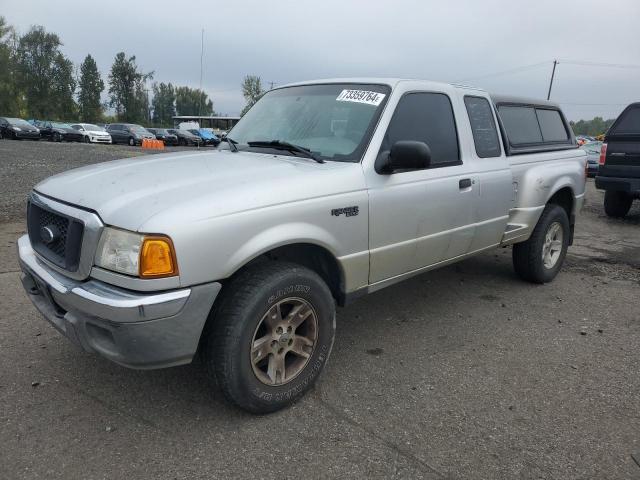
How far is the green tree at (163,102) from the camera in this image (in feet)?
353

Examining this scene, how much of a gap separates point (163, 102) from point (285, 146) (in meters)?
115

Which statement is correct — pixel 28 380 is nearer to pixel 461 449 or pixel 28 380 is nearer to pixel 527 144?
pixel 461 449

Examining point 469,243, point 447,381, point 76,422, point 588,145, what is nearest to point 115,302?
point 76,422

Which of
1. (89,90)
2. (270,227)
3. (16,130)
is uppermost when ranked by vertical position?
(89,90)

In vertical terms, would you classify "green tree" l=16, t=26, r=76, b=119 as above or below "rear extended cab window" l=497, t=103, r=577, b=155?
above

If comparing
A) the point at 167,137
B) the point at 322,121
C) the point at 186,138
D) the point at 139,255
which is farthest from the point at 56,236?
the point at 186,138

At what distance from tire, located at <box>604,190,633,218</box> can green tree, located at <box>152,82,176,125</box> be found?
108 m

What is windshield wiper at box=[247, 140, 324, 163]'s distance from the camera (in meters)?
3.13

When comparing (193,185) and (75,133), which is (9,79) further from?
(193,185)

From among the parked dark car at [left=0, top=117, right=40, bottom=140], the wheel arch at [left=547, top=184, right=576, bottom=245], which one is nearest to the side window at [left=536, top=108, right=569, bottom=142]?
the wheel arch at [left=547, top=184, right=576, bottom=245]

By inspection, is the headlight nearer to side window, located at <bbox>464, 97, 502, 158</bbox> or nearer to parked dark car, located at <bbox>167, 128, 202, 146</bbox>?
side window, located at <bbox>464, 97, 502, 158</bbox>

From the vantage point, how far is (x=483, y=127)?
4.20 m

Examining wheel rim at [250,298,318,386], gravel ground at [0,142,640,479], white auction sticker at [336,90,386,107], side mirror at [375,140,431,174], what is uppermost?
white auction sticker at [336,90,386,107]

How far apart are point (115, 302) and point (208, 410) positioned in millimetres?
928
